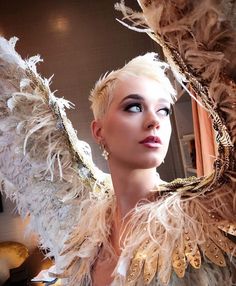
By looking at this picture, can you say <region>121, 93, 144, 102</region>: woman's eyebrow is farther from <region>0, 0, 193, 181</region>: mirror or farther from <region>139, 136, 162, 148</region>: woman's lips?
<region>0, 0, 193, 181</region>: mirror

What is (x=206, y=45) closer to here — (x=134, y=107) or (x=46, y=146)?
(x=134, y=107)

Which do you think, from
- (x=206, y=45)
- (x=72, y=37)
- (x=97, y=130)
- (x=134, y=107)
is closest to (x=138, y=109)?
(x=134, y=107)

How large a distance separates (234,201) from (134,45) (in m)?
1.75

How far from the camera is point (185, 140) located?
1.55 meters

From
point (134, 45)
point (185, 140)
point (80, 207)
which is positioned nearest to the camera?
point (80, 207)

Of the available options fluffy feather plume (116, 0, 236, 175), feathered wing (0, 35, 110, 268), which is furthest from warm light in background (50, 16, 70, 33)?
fluffy feather plume (116, 0, 236, 175)

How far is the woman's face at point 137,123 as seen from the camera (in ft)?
1.91

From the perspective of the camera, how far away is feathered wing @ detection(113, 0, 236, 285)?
0.36m

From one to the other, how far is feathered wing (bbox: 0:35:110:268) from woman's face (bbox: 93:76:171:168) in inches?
8.7

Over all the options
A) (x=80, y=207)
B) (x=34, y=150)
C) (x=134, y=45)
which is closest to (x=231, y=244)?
(x=80, y=207)

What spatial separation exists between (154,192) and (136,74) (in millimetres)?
215

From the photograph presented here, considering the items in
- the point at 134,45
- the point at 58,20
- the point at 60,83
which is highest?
the point at 58,20

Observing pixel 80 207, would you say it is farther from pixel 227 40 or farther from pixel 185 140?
pixel 185 140

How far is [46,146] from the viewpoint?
2.79ft
